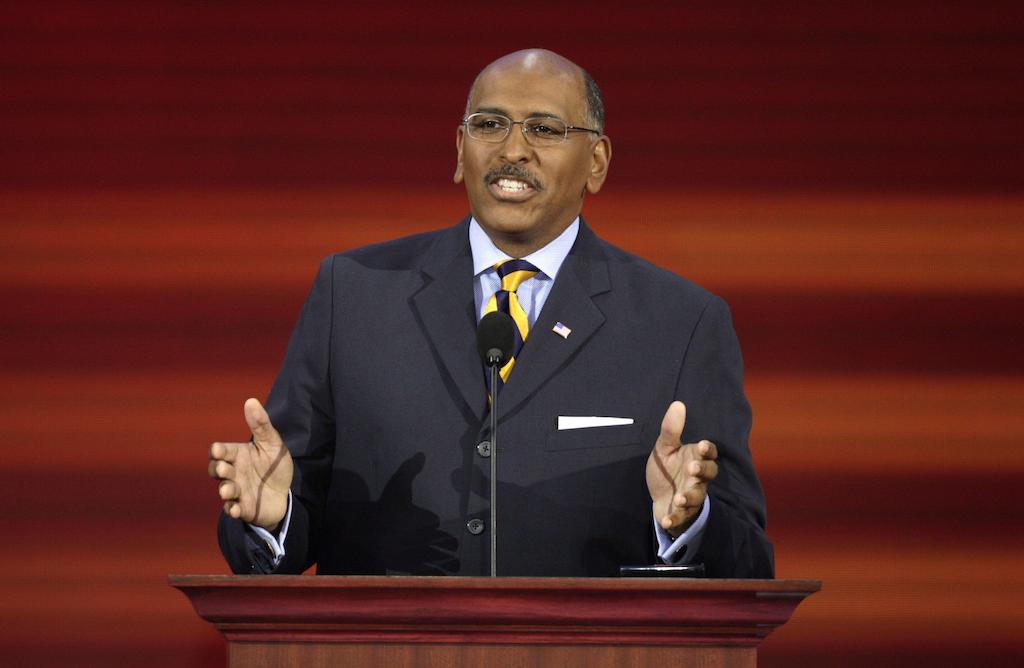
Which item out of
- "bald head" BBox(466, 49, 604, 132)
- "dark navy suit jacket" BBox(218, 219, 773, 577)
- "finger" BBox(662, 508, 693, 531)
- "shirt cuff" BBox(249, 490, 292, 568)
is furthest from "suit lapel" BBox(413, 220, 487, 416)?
"finger" BBox(662, 508, 693, 531)

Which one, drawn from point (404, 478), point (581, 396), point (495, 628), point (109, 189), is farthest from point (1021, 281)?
point (495, 628)

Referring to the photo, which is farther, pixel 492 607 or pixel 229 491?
pixel 229 491

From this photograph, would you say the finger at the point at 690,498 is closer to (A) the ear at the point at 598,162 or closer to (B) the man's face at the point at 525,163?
(B) the man's face at the point at 525,163

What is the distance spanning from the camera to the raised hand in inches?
71.6

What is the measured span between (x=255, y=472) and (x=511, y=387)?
0.50m

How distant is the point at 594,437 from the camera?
7.55 ft

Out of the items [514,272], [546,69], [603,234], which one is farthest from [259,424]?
[603,234]

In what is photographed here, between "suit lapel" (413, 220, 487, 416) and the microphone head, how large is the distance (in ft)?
0.80

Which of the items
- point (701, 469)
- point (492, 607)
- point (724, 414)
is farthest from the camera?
point (724, 414)

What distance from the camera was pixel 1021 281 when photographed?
355 cm

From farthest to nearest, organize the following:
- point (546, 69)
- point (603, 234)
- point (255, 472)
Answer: point (603, 234) → point (546, 69) → point (255, 472)

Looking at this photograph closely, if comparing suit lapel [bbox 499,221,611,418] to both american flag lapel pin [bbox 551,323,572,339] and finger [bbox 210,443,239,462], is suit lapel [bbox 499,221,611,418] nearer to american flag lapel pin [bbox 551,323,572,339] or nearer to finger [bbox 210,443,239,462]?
american flag lapel pin [bbox 551,323,572,339]

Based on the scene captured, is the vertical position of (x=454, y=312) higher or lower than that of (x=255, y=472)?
higher

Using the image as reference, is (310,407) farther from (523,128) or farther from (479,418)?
(523,128)
